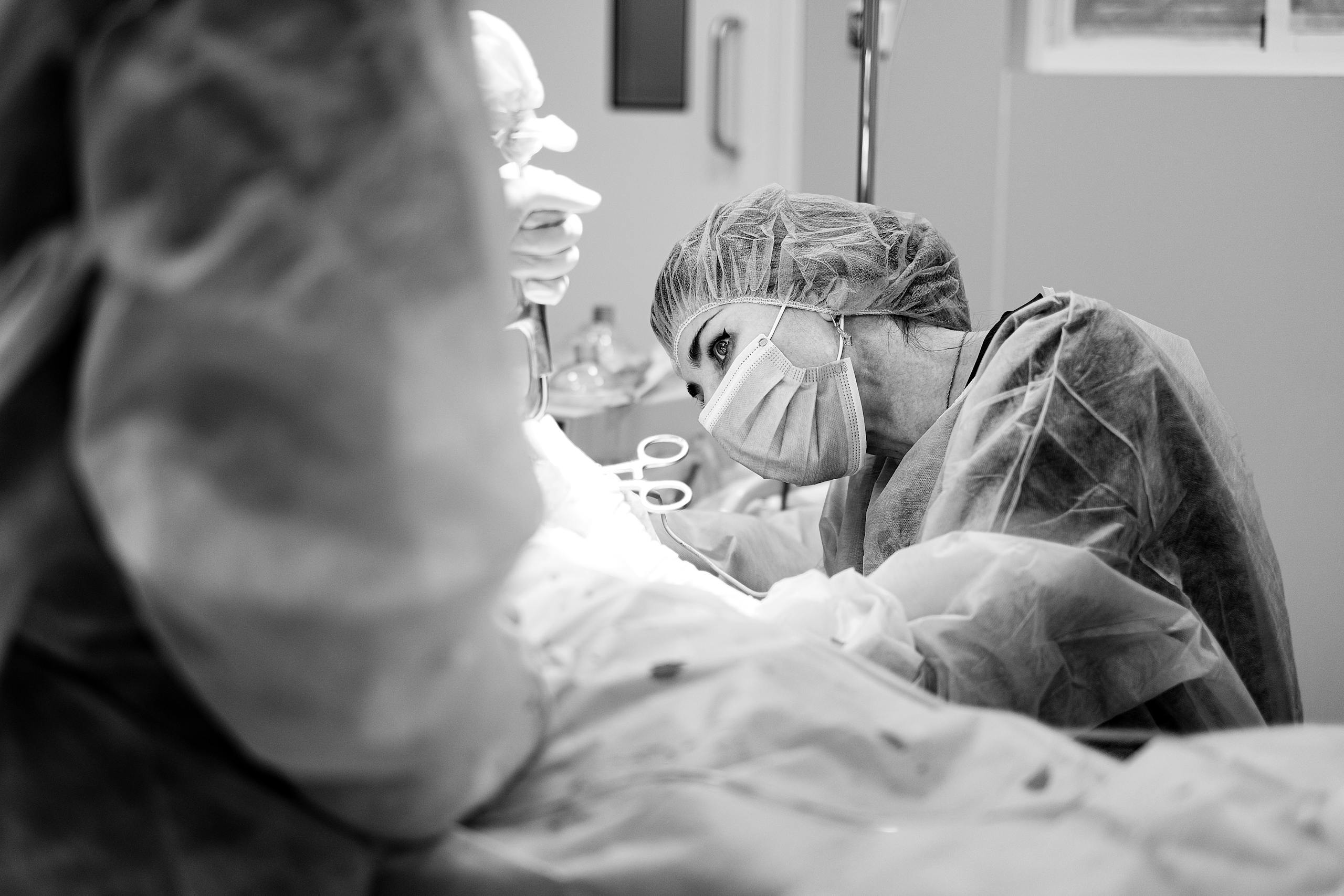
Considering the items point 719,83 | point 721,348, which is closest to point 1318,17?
point 719,83

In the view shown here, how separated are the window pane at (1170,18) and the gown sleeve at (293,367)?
2548 millimetres

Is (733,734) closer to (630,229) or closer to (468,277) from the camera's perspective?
(468,277)

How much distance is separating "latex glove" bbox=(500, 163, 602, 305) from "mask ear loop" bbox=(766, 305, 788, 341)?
1.97 ft

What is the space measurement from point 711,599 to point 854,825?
304 mm

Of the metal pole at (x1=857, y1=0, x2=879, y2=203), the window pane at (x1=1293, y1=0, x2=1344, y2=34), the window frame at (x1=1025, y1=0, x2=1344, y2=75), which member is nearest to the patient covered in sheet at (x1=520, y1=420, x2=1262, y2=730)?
the metal pole at (x1=857, y1=0, x2=879, y2=203)

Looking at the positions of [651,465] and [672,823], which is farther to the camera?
[651,465]

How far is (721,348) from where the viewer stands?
1873 millimetres

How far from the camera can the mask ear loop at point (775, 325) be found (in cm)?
178

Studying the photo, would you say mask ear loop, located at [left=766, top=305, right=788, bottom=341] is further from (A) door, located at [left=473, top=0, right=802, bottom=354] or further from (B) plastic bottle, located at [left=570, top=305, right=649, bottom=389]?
(A) door, located at [left=473, top=0, right=802, bottom=354]

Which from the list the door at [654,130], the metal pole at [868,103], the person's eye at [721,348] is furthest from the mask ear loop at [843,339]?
the door at [654,130]

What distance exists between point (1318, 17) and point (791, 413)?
172 centimetres

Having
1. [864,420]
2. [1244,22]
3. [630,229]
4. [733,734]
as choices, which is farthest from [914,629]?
[630,229]

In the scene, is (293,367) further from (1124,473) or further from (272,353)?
(1124,473)

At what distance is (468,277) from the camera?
0.50 metres
